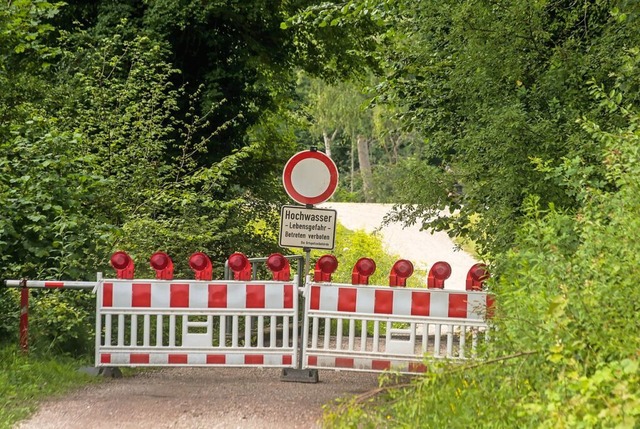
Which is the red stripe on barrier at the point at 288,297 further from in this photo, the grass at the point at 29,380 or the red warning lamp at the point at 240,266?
the grass at the point at 29,380

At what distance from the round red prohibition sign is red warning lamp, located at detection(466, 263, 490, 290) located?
5.80ft

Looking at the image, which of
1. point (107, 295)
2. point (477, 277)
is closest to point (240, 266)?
point (107, 295)

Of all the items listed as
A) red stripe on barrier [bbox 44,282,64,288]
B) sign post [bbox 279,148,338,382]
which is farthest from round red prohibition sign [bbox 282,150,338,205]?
red stripe on barrier [bbox 44,282,64,288]

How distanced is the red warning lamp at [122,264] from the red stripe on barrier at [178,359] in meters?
0.84

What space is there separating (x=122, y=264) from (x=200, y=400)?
1.79m

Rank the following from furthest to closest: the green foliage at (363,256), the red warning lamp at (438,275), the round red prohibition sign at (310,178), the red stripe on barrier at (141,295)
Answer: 1. the green foliage at (363,256)
2. the round red prohibition sign at (310,178)
3. the red stripe on barrier at (141,295)
4. the red warning lamp at (438,275)

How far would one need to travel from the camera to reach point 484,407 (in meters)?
6.94

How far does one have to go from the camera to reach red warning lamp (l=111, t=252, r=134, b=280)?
11.3 metres

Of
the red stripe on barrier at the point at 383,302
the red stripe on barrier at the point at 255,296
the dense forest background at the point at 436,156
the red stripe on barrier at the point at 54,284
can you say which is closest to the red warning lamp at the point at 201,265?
the red stripe on barrier at the point at 255,296

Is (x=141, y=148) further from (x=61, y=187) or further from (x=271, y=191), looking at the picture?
(x=271, y=191)

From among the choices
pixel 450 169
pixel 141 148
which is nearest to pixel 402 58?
pixel 450 169

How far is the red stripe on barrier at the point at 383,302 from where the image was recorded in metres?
11.0

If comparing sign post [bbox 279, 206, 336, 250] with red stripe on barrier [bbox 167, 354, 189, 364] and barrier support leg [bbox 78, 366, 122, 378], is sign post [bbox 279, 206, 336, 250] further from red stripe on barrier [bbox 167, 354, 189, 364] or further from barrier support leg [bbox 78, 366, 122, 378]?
barrier support leg [bbox 78, 366, 122, 378]

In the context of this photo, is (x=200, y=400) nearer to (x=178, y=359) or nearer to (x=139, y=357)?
(x=178, y=359)
